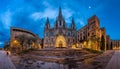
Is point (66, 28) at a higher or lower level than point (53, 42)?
higher

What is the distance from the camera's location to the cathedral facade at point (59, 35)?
73438 mm

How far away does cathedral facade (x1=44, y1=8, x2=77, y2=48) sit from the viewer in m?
73.4

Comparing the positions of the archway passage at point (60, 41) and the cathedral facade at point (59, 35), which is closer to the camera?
the archway passage at point (60, 41)

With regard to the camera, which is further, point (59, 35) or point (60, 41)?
point (60, 41)

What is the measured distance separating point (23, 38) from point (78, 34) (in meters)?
36.7

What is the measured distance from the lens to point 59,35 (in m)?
73.5

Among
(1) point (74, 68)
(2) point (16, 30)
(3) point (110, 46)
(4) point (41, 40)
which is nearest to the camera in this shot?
(1) point (74, 68)

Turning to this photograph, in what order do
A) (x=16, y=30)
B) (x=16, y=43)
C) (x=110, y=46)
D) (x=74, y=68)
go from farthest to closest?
(x=110, y=46)
(x=16, y=30)
(x=16, y=43)
(x=74, y=68)

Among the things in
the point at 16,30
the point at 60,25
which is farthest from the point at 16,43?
the point at 60,25

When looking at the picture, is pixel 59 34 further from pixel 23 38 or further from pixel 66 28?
pixel 23 38

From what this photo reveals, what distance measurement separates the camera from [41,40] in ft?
269

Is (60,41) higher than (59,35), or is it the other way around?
(59,35)

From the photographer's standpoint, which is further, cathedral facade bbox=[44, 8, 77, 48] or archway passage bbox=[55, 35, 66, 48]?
cathedral facade bbox=[44, 8, 77, 48]

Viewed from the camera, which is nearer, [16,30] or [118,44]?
[16,30]
